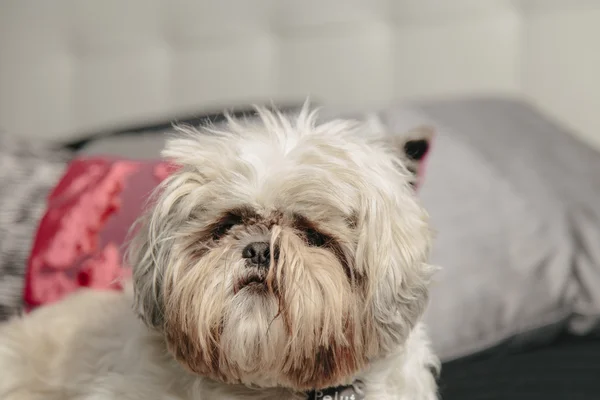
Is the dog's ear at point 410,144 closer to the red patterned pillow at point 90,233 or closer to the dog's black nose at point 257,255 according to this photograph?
the dog's black nose at point 257,255

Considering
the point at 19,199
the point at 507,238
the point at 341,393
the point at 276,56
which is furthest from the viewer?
the point at 276,56

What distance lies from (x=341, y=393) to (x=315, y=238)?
26 centimetres

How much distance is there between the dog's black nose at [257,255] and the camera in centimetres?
94

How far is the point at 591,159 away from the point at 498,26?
565 mm

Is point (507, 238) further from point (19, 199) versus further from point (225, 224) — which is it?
point (19, 199)

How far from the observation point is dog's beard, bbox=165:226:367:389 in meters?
0.92

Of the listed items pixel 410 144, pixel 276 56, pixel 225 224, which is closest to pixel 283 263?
pixel 225 224

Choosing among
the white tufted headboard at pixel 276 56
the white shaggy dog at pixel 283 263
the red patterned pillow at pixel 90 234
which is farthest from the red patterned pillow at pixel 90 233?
the white tufted headboard at pixel 276 56

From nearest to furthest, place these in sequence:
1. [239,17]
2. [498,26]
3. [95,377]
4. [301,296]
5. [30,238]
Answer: [301,296]
[95,377]
[30,238]
[498,26]
[239,17]

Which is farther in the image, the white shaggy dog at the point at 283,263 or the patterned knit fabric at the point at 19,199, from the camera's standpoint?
the patterned knit fabric at the point at 19,199

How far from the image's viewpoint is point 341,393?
1048 millimetres

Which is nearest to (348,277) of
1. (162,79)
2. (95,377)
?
(95,377)

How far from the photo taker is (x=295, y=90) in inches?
88.9

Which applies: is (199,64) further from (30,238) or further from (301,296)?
(301,296)
